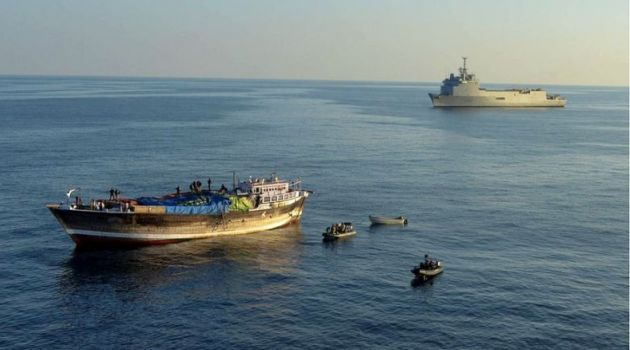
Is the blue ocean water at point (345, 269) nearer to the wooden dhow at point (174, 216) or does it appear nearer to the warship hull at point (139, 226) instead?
the warship hull at point (139, 226)

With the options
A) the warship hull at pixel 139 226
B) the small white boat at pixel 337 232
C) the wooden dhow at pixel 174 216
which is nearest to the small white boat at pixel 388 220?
the small white boat at pixel 337 232

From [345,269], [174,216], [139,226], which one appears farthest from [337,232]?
[139,226]

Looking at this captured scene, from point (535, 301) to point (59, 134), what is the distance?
162 m

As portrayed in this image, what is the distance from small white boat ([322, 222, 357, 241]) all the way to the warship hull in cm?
1208

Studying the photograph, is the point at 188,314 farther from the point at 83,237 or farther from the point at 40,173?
the point at 40,173

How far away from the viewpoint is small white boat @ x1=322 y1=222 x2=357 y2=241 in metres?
86.9

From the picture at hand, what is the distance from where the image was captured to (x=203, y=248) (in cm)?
8344

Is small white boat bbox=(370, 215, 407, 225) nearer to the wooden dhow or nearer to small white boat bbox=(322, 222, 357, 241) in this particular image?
small white boat bbox=(322, 222, 357, 241)

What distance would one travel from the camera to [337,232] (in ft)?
289

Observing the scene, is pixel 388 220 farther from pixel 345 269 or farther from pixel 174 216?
pixel 174 216

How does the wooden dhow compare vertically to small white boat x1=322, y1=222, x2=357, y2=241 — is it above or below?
above

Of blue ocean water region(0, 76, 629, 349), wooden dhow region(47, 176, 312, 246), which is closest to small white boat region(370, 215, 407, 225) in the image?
blue ocean water region(0, 76, 629, 349)

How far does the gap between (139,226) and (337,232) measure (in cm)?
2614

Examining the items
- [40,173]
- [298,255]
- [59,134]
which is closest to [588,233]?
[298,255]
